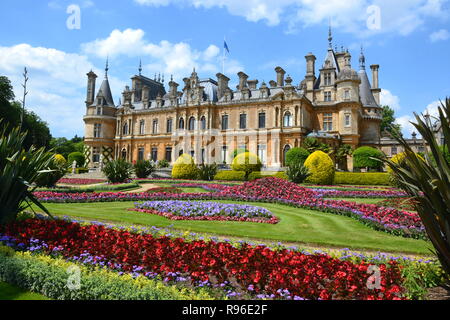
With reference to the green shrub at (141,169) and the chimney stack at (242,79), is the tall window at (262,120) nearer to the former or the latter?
the chimney stack at (242,79)

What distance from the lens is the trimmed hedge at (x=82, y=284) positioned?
3.63 m

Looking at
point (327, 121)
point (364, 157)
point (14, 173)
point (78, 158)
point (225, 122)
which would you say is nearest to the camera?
point (14, 173)

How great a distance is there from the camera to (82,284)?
3881 mm

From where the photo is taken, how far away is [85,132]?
163 feet

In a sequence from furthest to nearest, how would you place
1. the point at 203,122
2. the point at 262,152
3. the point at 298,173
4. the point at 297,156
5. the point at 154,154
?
the point at 154,154 < the point at 203,122 < the point at 262,152 < the point at 297,156 < the point at 298,173

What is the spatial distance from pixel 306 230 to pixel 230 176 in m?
20.2

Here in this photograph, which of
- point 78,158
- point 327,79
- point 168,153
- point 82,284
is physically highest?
point 327,79

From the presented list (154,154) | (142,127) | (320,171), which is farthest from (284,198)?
(142,127)

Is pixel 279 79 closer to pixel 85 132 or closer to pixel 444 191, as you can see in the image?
pixel 85 132

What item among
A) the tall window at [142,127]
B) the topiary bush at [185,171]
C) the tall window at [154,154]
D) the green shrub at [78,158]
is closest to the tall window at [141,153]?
the tall window at [154,154]

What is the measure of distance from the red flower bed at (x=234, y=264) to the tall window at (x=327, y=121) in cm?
3433

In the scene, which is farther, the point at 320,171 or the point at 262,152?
the point at 262,152

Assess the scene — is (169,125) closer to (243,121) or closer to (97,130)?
(243,121)

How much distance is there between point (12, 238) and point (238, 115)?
3515 centimetres
